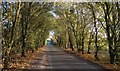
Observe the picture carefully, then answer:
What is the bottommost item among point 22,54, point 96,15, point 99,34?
point 22,54

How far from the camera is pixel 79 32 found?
44062 millimetres

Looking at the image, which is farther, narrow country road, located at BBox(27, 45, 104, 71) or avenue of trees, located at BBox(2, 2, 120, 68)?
narrow country road, located at BBox(27, 45, 104, 71)

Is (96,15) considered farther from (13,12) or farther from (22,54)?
(13,12)

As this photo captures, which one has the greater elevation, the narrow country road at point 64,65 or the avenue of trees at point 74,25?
the avenue of trees at point 74,25

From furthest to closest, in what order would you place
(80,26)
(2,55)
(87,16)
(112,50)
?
(80,26) < (87,16) < (112,50) < (2,55)

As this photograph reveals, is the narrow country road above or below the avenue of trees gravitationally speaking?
below

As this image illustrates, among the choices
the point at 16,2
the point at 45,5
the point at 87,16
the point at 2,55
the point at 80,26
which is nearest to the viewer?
the point at 2,55

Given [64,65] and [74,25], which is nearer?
[64,65]

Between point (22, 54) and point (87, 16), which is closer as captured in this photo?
point (22, 54)

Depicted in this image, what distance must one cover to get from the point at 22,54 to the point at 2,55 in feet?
46.0

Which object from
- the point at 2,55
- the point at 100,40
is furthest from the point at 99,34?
the point at 2,55

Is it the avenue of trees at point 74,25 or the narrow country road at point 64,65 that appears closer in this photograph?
the avenue of trees at point 74,25

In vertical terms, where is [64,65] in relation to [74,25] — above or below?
below

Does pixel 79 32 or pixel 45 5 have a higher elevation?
pixel 45 5
